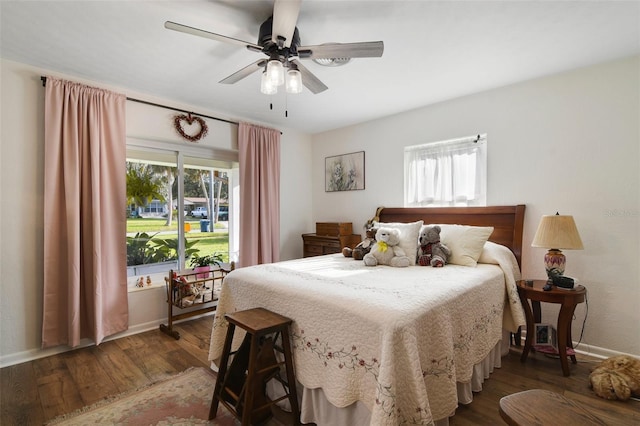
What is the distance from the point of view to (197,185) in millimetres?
3766

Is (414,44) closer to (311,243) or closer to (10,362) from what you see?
(311,243)

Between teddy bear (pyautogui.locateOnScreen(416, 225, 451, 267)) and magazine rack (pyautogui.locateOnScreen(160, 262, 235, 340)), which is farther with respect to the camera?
magazine rack (pyautogui.locateOnScreen(160, 262, 235, 340))

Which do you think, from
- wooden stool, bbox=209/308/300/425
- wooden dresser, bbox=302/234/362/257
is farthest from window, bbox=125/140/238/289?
wooden stool, bbox=209/308/300/425

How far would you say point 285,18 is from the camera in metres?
1.58

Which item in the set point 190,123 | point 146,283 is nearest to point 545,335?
point 146,283

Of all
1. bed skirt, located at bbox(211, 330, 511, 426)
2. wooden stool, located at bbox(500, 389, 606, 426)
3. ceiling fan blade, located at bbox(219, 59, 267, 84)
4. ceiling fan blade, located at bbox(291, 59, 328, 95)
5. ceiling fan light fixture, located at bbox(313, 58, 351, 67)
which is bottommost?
bed skirt, located at bbox(211, 330, 511, 426)

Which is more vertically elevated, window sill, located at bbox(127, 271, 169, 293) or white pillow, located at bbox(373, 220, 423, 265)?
white pillow, located at bbox(373, 220, 423, 265)

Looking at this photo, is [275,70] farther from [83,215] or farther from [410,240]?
[83,215]

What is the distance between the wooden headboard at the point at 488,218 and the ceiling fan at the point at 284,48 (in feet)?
6.73

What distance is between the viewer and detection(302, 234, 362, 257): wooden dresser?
4.05m

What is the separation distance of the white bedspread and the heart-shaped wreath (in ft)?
6.50

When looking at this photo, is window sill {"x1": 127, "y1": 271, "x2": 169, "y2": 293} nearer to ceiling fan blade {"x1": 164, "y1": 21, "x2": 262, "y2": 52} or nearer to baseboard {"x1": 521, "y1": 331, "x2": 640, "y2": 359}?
ceiling fan blade {"x1": 164, "y1": 21, "x2": 262, "y2": 52}

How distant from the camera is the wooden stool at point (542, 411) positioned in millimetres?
969

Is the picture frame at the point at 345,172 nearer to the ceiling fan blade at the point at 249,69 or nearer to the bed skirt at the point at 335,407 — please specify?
the ceiling fan blade at the point at 249,69
